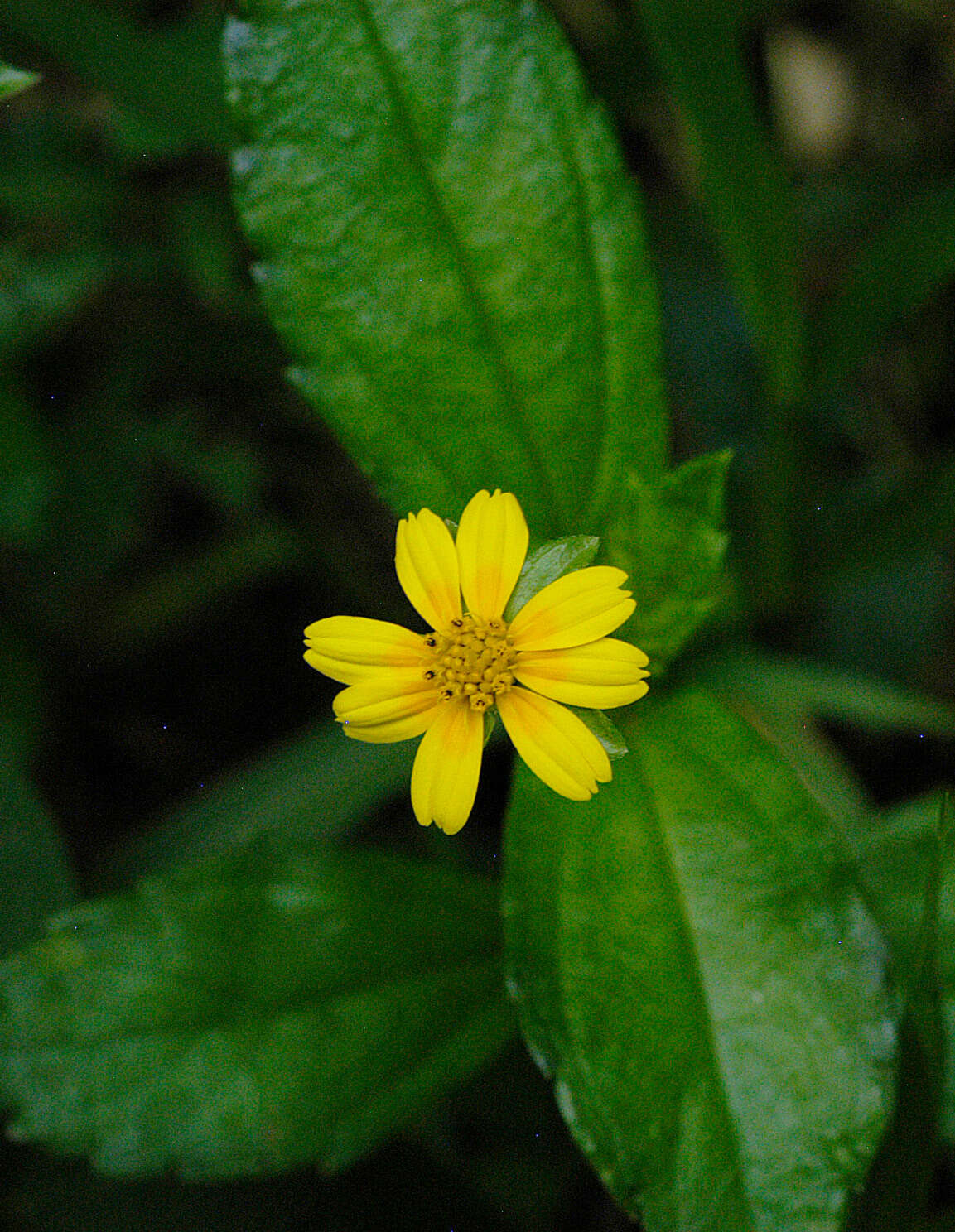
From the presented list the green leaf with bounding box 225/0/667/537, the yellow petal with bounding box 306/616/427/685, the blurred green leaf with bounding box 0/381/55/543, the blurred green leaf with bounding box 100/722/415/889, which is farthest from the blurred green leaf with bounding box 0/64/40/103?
the blurred green leaf with bounding box 100/722/415/889

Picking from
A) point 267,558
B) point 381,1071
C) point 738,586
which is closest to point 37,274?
point 267,558

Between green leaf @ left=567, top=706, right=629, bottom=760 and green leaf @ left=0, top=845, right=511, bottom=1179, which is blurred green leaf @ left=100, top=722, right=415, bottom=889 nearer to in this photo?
green leaf @ left=0, top=845, right=511, bottom=1179

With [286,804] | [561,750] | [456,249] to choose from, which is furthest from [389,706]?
[286,804]

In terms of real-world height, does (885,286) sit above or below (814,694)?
above

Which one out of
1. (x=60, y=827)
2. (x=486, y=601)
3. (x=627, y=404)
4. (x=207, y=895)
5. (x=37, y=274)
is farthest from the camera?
(x=60, y=827)

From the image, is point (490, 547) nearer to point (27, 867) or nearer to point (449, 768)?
point (449, 768)

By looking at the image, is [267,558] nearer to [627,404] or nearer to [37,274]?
[37,274]
